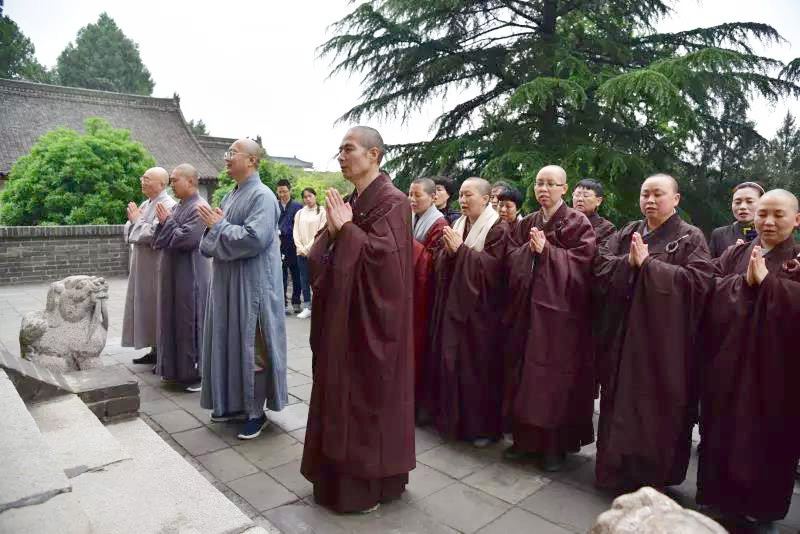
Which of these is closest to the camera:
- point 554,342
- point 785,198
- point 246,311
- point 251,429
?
point 785,198

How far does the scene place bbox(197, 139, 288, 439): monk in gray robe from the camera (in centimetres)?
353

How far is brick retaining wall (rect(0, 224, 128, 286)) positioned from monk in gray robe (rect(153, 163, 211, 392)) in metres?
8.10

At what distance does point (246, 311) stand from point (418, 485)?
1580 millimetres

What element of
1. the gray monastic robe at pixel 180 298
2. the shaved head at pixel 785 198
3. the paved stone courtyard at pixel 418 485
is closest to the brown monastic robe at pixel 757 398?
the shaved head at pixel 785 198

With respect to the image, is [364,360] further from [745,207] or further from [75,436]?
[745,207]

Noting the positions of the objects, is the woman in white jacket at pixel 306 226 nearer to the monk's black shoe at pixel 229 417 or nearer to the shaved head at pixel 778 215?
the monk's black shoe at pixel 229 417

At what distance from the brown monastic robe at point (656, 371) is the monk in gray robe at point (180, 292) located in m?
3.35

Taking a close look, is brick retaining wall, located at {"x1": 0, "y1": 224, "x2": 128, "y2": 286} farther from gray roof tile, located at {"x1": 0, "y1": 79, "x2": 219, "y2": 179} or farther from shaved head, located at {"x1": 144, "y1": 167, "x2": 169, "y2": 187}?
gray roof tile, located at {"x1": 0, "y1": 79, "x2": 219, "y2": 179}

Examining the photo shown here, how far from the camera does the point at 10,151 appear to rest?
2128 cm

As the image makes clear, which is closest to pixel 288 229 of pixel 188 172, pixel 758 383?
pixel 188 172

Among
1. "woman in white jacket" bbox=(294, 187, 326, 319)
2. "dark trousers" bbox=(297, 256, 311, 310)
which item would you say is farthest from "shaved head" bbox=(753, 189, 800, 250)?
"dark trousers" bbox=(297, 256, 311, 310)

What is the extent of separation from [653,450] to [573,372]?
25.0 inches

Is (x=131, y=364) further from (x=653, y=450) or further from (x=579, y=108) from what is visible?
(x=579, y=108)

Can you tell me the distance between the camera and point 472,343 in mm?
3709
